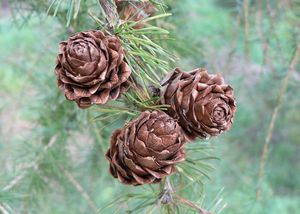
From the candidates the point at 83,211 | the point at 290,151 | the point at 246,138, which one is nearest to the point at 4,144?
the point at 83,211

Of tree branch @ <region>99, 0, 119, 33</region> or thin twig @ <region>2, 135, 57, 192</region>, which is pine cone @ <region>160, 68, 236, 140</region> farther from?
thin twig @ <region>2, 135, 57, 192</region>

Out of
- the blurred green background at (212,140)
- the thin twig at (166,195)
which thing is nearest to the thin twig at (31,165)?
the blurred green background at (212,140)

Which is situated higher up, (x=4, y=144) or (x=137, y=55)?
(x=137, y=55)

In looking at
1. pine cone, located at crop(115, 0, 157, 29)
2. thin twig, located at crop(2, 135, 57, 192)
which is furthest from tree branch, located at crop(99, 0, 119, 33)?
thin twig, located at crop(2, 135, 57, 192)

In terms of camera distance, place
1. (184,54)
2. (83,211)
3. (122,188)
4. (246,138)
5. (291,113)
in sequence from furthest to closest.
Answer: (246,138), (291,113), (83,211), (122,188), (184,54)

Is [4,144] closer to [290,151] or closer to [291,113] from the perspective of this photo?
[291,113]
